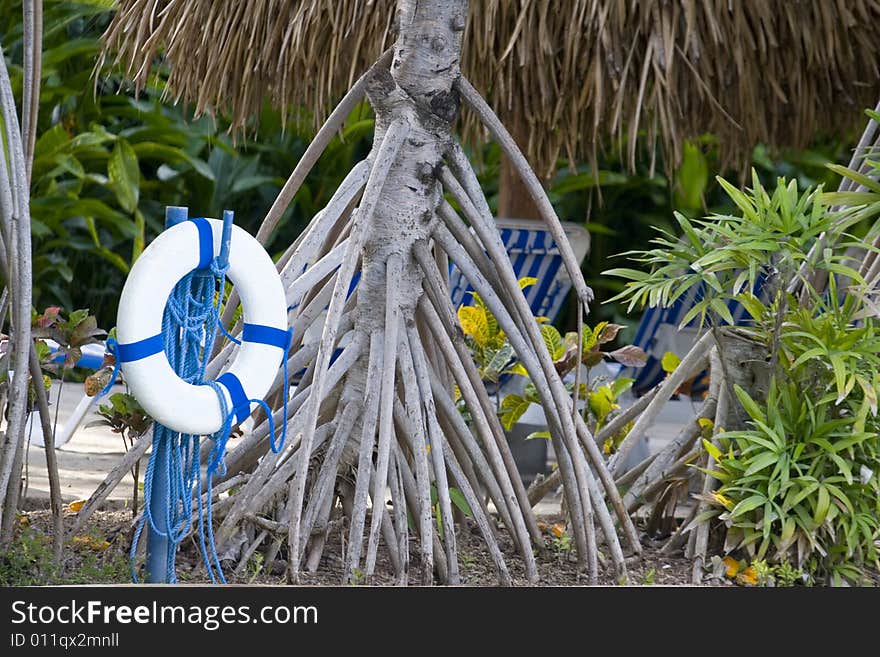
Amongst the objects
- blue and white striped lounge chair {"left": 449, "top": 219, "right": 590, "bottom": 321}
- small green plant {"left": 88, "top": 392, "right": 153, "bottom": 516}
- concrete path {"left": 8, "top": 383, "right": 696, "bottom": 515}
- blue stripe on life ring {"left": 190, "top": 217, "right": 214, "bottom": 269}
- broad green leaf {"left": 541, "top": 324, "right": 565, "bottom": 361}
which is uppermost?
blue and white striped lounge chair {"left": 449, "top": 219, "right": 590, "bottom": 321}

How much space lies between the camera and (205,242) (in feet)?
7.16

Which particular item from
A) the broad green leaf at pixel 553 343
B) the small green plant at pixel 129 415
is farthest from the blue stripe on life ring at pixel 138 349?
the broad green leaf at pixel 553 343

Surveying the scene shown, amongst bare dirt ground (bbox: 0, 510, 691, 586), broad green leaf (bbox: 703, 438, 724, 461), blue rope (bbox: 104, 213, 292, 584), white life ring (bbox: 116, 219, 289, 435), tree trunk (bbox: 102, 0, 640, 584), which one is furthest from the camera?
broad green leaf (bbox: 703, 438, 724, 461)

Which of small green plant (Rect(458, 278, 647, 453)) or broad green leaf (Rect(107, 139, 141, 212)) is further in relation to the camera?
broad green leaf (Rect(107, 139, 141, 212))

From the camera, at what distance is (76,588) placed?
2.19 meters

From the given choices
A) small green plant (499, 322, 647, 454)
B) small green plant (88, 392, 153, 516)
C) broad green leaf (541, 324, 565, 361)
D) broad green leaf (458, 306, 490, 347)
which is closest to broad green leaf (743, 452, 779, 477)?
small green plant (499, 322, 647, 454)

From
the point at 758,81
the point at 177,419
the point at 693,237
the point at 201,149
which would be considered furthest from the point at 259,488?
the point at 201,149

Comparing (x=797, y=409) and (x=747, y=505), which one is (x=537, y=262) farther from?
(x=747, y=505)

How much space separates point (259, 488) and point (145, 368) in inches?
21.8

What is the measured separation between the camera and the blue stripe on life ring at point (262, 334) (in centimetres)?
230

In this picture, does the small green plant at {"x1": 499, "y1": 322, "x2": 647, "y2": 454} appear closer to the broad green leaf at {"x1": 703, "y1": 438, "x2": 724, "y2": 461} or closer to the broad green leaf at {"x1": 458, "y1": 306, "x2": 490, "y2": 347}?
the broad green leaf at {"x1": 458, "y1": 306, "x2": 490, "y2": 347}

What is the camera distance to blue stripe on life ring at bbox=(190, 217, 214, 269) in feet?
7.14

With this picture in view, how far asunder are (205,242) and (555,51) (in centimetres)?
130
